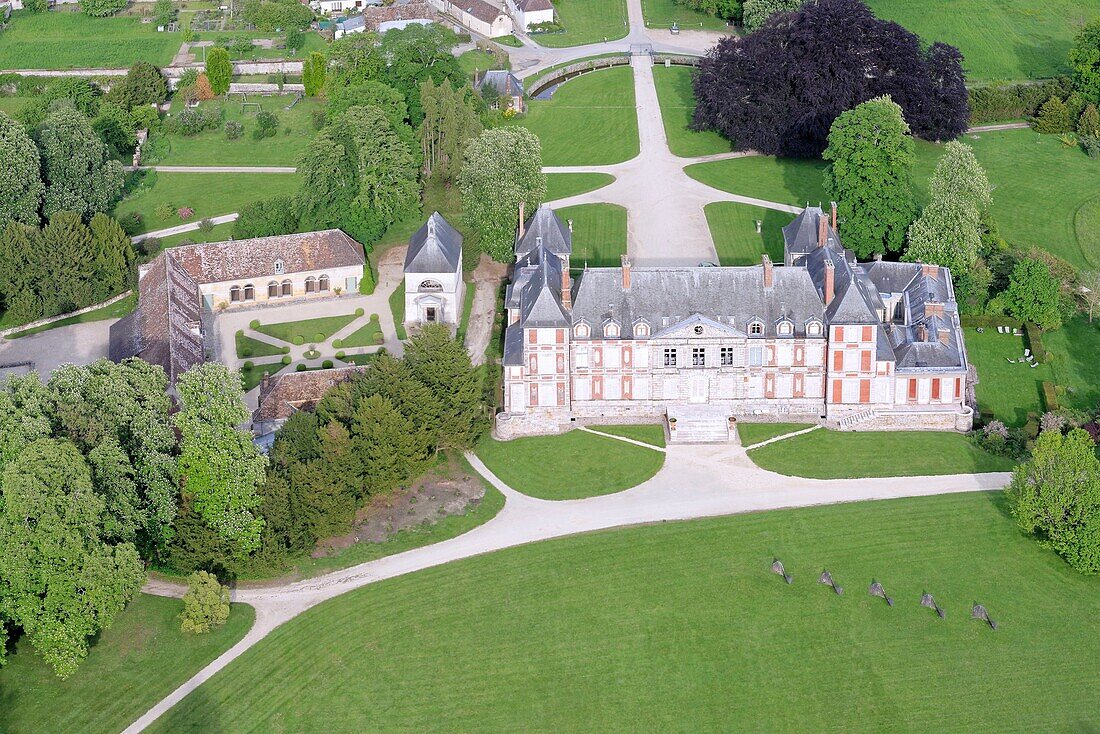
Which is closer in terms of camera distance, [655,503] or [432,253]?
[655,503]

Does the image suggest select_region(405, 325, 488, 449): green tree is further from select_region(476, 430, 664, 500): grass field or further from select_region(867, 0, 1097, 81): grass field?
select_region(867, 0, 1097, 81): grass field

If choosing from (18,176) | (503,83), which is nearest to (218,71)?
(503,83)

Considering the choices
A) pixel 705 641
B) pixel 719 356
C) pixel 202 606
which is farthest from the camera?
pixel 719 356

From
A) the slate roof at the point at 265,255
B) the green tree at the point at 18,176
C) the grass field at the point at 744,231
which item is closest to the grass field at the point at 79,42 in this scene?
the green tree at the point at 18,176

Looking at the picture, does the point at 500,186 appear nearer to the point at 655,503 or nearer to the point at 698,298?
the point at 698,298

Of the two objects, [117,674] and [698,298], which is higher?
[698,298]

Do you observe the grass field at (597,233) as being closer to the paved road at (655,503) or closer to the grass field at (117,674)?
the paved road at (655,503)

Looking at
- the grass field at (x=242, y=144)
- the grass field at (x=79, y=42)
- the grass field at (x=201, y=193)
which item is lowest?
the grass field at (x=201, y=193)
